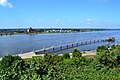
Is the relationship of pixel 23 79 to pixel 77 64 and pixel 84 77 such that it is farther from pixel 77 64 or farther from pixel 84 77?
pixel 77 64

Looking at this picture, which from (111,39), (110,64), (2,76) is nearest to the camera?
(2,76)

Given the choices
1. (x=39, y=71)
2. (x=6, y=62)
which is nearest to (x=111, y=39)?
(x=6, y=62)

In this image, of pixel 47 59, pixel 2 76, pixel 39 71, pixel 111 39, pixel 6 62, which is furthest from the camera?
pixel 111 39

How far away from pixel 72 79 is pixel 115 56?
47.1ft

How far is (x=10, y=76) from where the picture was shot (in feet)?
37.0

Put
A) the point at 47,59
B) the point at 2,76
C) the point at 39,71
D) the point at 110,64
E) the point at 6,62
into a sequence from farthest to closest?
the point at 47,59, the point at 110,64, the point at 6,62, the point at 39,71, the point at 2,76

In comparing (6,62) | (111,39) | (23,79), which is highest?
(23,79)

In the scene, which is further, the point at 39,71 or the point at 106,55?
the point at 106,55

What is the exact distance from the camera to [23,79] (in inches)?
439

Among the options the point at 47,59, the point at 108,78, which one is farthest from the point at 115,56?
the point at 108,78

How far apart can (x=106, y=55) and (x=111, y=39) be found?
96140 millimetres

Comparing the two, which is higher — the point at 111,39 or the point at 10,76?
the point at 10,76

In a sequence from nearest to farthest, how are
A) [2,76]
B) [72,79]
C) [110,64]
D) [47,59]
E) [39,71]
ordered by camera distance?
[2,76], [39,71], [72,79], [110,64], [47,59]

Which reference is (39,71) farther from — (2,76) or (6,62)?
(6,62)
